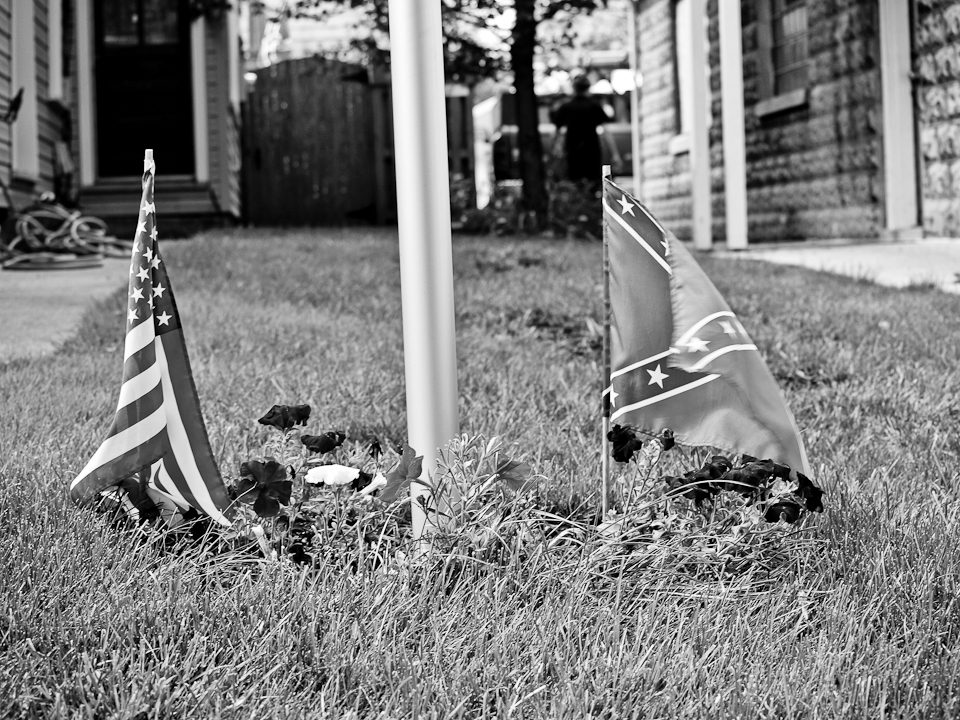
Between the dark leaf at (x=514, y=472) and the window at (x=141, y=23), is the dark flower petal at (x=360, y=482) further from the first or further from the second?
the window at (x=141, y=23)

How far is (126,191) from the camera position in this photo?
12.3 metres

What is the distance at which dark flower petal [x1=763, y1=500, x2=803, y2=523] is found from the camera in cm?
172

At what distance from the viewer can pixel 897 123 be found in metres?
9.02

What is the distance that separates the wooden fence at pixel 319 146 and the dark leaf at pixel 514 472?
45.3 ft

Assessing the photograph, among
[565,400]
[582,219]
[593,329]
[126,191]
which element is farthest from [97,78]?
[565,400]

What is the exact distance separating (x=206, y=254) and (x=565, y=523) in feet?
17.6

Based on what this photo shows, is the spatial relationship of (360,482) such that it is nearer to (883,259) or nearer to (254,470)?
(254,470)

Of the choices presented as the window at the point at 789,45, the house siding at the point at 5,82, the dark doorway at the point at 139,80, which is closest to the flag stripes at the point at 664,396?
the house siding at the point at 5,82

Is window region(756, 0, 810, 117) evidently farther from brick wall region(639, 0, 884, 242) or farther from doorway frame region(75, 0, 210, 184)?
doorway frame region(75, 0, 210, 184)

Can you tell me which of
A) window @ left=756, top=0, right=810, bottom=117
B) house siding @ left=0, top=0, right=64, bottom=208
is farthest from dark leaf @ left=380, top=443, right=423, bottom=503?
window @ left=756, top=0, right=810, bottom=117

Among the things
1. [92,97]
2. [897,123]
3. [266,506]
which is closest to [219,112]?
[92,97]

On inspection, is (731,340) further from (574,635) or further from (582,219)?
(582,219)

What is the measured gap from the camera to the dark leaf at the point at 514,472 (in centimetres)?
174

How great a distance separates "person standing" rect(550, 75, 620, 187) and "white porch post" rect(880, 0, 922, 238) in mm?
5720
